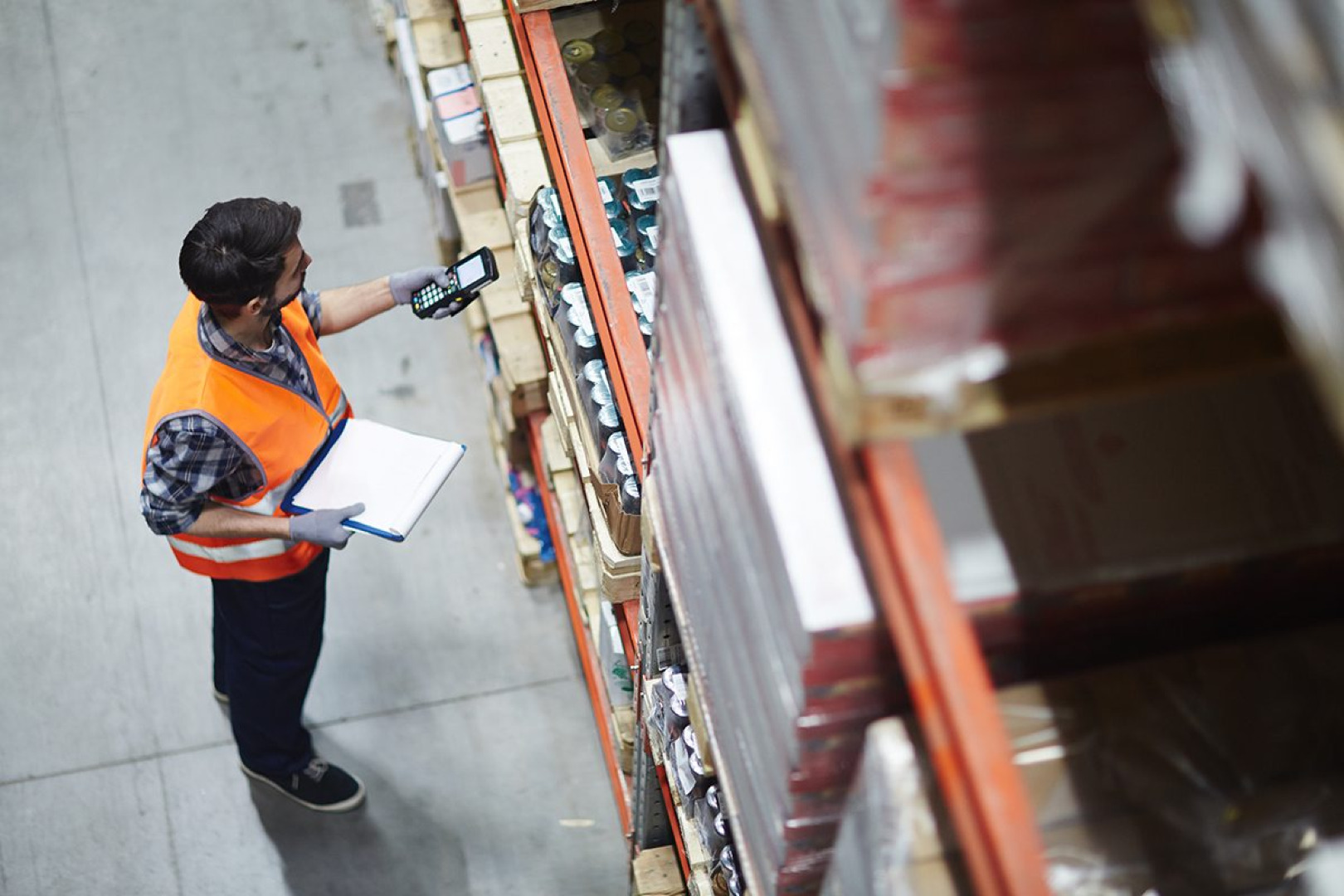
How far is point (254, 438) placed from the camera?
4.01m

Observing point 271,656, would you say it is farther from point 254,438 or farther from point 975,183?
point 975,183

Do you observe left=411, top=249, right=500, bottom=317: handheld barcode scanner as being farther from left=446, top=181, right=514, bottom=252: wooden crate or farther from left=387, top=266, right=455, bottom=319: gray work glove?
left=446, top=181, right=514, bottom=252: wooden crate

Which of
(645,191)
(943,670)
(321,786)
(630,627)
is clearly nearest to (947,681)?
(943,670)

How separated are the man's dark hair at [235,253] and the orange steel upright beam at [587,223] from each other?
0.84 metres

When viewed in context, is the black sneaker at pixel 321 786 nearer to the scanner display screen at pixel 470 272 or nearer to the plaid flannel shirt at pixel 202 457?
the plaid flannel shirt at pixel 202 457

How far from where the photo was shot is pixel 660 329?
2719 millimetres

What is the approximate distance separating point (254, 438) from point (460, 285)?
38.8 inches

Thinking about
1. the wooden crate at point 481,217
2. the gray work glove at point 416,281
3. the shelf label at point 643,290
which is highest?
the wooden crate at point 481,217

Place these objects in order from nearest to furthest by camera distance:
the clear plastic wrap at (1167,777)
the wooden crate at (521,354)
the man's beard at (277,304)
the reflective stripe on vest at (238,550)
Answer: the clear plastic wrap at (1167,777) → the man's beard at (277,304) → the reflective stripe on vest at (238,550) → the wooden crate at (521,354)

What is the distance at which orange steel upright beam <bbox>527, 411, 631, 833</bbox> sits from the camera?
17.1ft

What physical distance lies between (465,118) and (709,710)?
→ 322cm

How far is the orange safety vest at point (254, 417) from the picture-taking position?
3.85 m

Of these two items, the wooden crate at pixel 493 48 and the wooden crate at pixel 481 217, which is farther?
the wooden crate at pixel 481 217

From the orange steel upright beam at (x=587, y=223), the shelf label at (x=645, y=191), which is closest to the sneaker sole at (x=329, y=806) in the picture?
the orange steel upright beam at (x=587, y=223)
